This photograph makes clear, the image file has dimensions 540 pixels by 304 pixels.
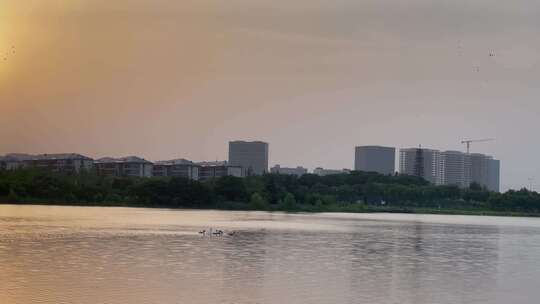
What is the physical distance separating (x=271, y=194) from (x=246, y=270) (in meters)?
70.6

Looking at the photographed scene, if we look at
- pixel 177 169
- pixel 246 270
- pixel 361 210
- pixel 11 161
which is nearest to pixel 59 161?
pixel 11 161

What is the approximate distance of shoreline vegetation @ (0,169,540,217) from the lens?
77000mm

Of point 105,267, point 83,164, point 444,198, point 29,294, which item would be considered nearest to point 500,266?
point 105,267

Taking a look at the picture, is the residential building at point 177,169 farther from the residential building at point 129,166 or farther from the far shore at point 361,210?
the far shore at point 361,210

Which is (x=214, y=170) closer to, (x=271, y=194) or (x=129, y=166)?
(x=129, y=166)

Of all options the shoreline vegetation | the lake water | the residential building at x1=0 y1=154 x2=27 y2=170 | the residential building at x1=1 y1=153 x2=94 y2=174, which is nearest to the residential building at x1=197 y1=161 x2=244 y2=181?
the residential building at x1=1 y1=153 x2=94 y2=174

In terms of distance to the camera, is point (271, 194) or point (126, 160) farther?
point (126, 160)

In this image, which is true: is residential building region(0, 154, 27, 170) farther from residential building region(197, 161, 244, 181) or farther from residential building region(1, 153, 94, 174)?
residential building region(197, 161, 244, 181)

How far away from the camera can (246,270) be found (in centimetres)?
2159

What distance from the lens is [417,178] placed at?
126 meters

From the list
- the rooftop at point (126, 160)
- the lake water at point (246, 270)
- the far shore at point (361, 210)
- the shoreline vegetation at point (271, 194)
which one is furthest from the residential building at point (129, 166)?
the lake water at point (246, 270)

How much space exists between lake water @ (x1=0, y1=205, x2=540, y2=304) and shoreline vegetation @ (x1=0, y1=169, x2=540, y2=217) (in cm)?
4306

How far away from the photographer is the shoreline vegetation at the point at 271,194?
77000 millimetres

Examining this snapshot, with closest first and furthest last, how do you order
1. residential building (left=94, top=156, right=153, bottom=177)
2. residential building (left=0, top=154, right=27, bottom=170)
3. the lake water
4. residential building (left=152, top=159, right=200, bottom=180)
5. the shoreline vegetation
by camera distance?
1. the lake water
2. the shoreline vegetation
3. residential building (left=0, top=154, right=27, bottom=170)
4. residential building (left=94, top=156, right=153, bottom=177)
5. residential building (left=152, top=159, right=200, bottom=180)
